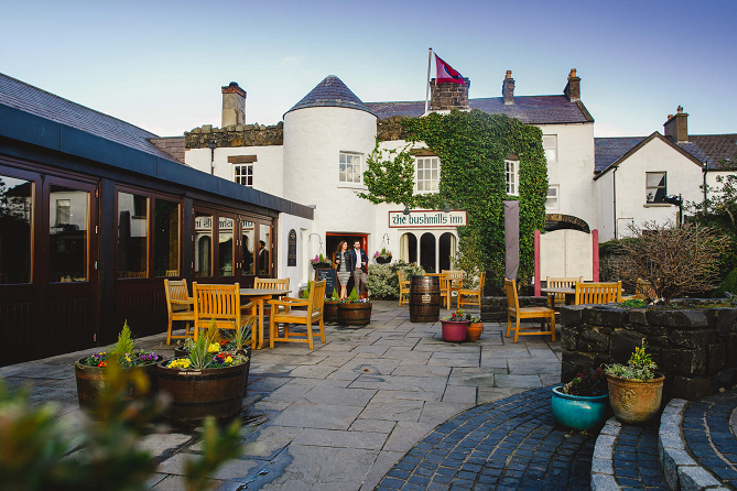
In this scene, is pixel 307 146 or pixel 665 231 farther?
pixel 307 146

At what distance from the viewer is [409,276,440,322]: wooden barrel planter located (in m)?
10.6

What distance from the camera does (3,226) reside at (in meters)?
6.08

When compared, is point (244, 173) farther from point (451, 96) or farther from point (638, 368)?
point (638, 368)

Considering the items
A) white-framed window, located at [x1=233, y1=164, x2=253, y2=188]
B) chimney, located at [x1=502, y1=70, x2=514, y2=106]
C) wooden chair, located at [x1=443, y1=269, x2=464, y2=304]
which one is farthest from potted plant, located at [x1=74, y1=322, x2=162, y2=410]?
chimney, located at [x1=502, y1=70, x2=514, y2=106]

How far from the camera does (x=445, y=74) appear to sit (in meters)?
17.9

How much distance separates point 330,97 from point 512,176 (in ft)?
22.9

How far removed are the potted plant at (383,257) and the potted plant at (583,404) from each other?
13.2m

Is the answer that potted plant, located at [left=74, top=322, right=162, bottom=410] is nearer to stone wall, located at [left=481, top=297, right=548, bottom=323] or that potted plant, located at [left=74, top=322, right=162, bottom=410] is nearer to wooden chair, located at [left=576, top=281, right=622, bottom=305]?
wooden chair, located at [left=576, top=281, right=622, bottom=305]

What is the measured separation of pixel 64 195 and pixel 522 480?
22.0ft

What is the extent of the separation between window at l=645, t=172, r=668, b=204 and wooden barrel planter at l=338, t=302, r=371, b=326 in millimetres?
19231

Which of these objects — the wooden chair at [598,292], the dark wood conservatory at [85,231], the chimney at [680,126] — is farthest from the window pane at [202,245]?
the chimney at [680,126]

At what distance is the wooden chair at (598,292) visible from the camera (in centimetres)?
816

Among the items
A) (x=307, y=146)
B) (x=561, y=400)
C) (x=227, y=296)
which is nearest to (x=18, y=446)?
(x=561, y=400)

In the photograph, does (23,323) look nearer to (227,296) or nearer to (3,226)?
(3,226)
